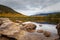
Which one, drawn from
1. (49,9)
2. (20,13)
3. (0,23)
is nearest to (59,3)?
(49,9)

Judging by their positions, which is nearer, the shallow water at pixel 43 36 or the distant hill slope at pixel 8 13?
the shallow water at pixel 43 36

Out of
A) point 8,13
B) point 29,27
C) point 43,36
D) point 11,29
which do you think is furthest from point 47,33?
point 8,13

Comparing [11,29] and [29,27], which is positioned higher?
[29,27]

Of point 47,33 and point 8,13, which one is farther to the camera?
point 8,13

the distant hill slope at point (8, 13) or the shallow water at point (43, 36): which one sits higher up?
the distant hill slope at point (8, 13)

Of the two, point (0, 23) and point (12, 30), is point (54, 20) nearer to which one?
point (12, 30)

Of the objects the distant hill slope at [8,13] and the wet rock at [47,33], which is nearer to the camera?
the wet rock at [47,33]

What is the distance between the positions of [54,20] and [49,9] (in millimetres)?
450

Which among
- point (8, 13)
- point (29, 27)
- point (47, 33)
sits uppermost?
point (8, 13)

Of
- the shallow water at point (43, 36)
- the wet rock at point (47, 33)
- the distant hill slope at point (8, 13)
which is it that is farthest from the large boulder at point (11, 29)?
the wet rock at point (47, 33)

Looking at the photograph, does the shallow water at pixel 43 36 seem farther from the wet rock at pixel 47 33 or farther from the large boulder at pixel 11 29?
the large boulder at pixel 11 29

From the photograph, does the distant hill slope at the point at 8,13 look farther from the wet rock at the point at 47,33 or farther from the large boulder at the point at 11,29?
the wet rock at the point at 47,33

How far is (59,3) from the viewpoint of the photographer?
3.79 metres

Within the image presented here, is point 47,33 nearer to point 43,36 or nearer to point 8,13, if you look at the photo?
point 43,36
